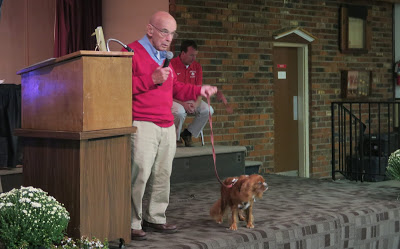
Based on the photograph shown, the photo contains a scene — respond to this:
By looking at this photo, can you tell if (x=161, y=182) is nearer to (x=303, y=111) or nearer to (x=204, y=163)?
(x=204, y=163)

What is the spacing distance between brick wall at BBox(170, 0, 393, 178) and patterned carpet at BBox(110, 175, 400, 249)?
2.24 meters

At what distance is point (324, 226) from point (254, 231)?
26.6 inches

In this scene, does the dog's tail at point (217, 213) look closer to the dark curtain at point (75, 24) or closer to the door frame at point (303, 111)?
the dark curtain at point (75, 24)

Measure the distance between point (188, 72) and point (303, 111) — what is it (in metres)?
2.76

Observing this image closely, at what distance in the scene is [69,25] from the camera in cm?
788

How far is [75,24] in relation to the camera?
794 centimetres

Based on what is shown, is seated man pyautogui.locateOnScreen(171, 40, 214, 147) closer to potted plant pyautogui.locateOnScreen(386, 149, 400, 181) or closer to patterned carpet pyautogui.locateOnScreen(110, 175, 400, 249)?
patterned carpet pyautogui.locateOnScreen(110, 175, 400, 249)

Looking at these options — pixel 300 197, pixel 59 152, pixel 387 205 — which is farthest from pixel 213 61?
pixel 59 152

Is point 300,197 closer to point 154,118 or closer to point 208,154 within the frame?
point 208,154

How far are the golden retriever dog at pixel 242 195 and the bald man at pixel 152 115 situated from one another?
1.47ft

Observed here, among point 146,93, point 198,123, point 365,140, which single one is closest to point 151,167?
point 146,93

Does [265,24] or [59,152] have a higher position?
[265,24]

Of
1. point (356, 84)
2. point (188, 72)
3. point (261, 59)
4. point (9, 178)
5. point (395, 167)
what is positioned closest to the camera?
point (395, 167)

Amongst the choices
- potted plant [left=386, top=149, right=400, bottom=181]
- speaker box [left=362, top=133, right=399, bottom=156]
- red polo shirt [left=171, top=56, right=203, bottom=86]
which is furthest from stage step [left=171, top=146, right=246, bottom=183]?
speaker box [left=362, top=133, right=399, bottom=156]
